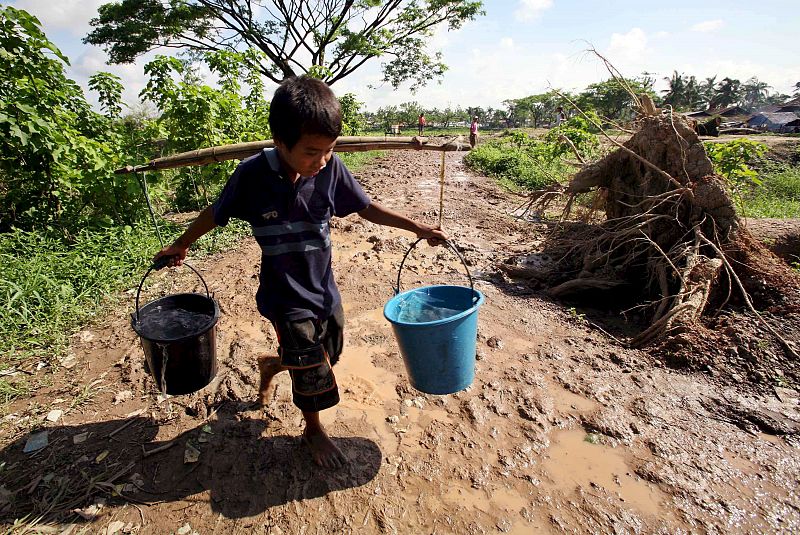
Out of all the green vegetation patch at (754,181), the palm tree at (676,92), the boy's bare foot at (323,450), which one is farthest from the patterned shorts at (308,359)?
the palm tree at (676,92)

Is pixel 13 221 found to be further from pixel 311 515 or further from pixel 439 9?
pixel 439 9

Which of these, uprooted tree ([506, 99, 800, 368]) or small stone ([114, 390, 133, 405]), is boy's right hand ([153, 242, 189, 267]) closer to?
small stone ([114, 390, 133, 405])

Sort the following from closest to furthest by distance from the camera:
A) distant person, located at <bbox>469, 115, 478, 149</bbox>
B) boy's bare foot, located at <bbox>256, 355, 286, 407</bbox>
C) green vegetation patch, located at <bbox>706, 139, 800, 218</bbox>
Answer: boy's bare foot, located at <bbox>256, 355, 286, 407</bbox> < distant person, located at <bbox>469, 115, 478, 149</bbox> < green vegetation patch, located at <bbox>706, 139, 800, 218</bbox>

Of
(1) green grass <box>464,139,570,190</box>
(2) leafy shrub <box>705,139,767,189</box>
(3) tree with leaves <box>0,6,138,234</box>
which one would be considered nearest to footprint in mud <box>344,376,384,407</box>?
(3) tree with leaves <box>0,6,138,234</box>

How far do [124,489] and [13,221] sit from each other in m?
3.82

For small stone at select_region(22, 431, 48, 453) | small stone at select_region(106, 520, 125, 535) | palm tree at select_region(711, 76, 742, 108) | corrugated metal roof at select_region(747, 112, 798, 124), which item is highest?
palm tree at select_region(711, 76, 742, 108)

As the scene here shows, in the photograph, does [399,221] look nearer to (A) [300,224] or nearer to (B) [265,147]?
(A) [300,224]

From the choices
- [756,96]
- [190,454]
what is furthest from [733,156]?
[756,96]

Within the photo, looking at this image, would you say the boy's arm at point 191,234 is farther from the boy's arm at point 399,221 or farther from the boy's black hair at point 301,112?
the boy's arm at point 399,221

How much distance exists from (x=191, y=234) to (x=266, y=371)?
866mm

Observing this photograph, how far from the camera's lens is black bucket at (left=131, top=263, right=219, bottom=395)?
198 centimetres

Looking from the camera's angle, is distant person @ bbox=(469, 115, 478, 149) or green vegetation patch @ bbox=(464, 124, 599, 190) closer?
distant person @ bbox=(469, 115, 478, 149)

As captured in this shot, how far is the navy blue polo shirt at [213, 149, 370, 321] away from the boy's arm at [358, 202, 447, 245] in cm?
19

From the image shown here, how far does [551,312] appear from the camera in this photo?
149 inches
